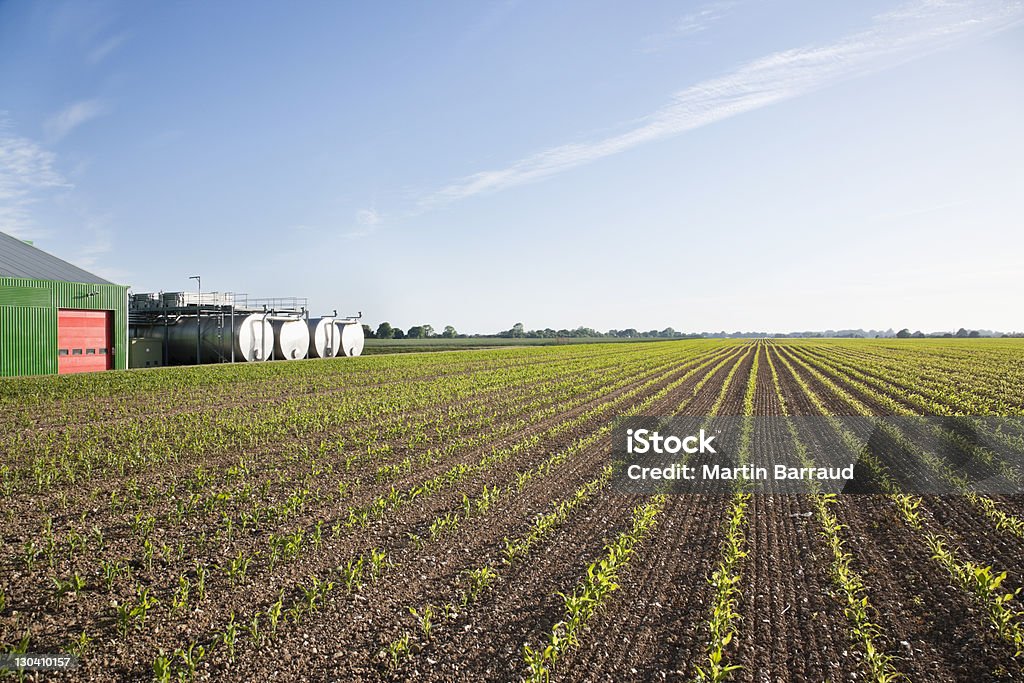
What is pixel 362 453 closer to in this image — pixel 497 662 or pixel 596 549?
pixel 596 549

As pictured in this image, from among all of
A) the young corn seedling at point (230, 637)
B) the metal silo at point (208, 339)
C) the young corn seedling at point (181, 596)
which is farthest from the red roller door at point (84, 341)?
the young corn seedling at point (230, 637)

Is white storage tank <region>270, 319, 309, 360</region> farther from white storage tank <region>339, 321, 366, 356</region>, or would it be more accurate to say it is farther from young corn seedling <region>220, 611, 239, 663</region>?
young corn seedling <region>220, 611, 239, 663</region>

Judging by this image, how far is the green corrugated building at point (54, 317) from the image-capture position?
26.9 m

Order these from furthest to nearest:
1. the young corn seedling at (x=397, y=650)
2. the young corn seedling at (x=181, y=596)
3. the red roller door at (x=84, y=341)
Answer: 1. the red roller door at (x=84, y=341)
2. the young corn seedling at (x=181, y=596)
3. the young corn seedling at (x=397, y=650)

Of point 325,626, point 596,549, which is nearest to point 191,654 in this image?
point 325,626

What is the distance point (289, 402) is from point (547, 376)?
1411cm

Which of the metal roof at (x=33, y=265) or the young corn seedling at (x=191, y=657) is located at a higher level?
the metal roof at (x=33, y=265)

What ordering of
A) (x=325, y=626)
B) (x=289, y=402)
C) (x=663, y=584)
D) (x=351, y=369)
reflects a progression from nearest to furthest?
(x=325, y=626)
(x=663, y=584)
(x=289, y=402)
(x=351, y=369)

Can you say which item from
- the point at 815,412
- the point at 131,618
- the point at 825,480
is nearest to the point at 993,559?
the point at 825,480

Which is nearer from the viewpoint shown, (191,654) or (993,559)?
(191,654)

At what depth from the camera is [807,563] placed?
716 cm

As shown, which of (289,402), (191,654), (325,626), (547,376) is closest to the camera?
(191,654)

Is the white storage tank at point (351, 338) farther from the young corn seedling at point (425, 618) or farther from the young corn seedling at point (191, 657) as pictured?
the young corn seedling at point (191, 657)

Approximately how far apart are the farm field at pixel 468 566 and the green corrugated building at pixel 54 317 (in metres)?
15.7
